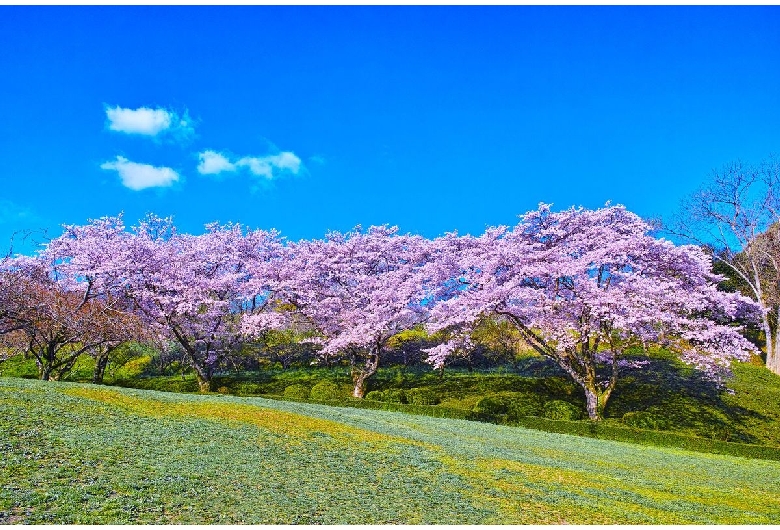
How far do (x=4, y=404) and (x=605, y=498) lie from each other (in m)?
13.3

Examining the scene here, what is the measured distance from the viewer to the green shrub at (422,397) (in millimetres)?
27344

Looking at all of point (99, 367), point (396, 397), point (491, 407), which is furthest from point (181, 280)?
point (491, 407)

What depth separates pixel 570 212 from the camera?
28.2 meters

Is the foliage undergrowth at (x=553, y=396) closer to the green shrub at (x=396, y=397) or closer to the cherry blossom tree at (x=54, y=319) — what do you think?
the green shrub at (x=396, y=397)

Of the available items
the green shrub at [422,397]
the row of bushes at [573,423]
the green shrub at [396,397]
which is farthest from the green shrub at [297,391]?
the green shrub at [422,397]

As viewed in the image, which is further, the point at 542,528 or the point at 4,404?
the point at 4,404

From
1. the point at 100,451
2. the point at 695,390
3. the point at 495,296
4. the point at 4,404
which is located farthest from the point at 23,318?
the point at 695,390

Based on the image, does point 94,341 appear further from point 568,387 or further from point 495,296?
point 568,387

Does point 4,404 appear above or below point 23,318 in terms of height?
below

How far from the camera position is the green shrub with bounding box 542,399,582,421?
24.9m

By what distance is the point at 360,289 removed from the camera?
3266cm

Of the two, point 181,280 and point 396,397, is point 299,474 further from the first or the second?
point 181,280

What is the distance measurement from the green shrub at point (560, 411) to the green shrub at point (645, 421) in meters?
2.00

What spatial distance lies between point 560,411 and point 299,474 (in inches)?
691
